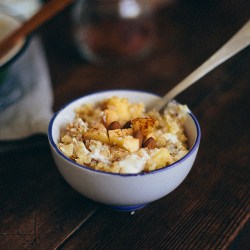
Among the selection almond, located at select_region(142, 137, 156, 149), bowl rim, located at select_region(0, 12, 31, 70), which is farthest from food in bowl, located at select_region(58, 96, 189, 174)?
bowl rim, located at select_region(0, 12, 31, 70)

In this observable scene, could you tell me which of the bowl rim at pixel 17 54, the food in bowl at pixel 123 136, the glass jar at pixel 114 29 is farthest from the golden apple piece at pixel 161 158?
the glass jar at pixel 114 29

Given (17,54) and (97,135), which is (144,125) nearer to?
(97,135)

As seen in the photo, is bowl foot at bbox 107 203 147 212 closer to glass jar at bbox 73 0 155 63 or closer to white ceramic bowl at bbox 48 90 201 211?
white ceramic bowl at bbox 48 90 201 211

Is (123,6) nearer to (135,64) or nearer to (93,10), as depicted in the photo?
(93,10)

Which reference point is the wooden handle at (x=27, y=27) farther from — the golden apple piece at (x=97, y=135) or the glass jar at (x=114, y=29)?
the golden apple piece at (x=97, y=135)

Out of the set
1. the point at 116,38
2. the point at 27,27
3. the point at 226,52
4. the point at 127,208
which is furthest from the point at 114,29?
the point at 127,208

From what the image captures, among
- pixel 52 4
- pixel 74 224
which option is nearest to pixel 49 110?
pixel 52 4
